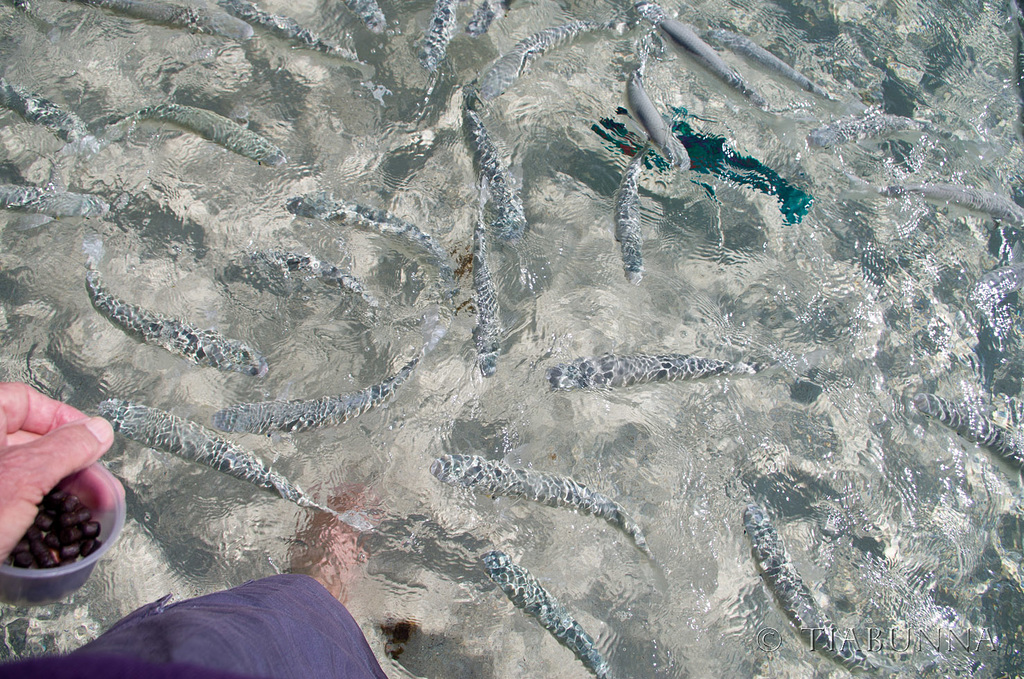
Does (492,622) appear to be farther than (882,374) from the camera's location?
No

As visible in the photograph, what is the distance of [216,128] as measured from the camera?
3941 mm

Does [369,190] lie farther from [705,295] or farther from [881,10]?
[881,10]

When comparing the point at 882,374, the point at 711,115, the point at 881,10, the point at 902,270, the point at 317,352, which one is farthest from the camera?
the point at 881,10

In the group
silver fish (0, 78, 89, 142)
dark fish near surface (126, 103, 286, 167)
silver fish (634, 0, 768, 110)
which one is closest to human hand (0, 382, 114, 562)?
dark fish near surface (126, 103, 286, 167)

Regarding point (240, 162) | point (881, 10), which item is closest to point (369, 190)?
point (240, 162)

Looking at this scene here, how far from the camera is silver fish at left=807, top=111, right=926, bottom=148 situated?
455 centimetres

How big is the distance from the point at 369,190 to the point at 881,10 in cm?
507

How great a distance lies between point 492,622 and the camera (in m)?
Answer: 3.09

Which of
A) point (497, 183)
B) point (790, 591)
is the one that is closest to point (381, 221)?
point (497, 183)

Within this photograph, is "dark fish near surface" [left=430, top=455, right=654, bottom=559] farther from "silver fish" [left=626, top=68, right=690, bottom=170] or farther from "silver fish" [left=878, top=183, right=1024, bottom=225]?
"silver fish" [left=878, top=183, right=1024, bottom=225]

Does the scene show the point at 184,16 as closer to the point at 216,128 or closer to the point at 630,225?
the point at 216,128

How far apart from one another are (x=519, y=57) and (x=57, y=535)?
13.3 feet

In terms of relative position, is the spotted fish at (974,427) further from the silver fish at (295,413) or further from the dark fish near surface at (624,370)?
the silver fish at (295,413)

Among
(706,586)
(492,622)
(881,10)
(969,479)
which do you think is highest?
(881,10)
